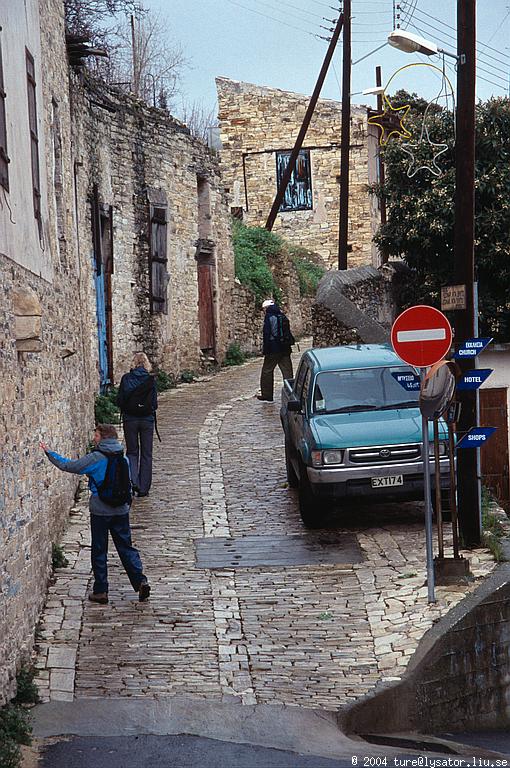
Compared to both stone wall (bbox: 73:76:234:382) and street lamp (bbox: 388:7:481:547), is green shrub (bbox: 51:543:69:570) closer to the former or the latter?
street lamp (bbox: 388:7:481:547)

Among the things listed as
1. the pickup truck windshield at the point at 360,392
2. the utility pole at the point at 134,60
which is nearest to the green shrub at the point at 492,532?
the pickup truck windshield at the point at 360,392

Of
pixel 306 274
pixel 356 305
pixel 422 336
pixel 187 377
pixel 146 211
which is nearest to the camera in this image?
pixel 422 336

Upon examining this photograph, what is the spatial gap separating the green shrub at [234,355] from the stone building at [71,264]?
0.26m

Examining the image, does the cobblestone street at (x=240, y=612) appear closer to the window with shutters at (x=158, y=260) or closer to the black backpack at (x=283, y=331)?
the black backpack at (x=283, y=331)

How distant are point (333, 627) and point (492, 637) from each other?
138 centimetres

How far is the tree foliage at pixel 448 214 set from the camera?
2181cm

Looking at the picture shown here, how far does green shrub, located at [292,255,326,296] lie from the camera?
35.4 metres

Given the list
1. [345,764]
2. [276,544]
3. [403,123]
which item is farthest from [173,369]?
[345,764]

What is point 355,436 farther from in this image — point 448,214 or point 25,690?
point 448,214

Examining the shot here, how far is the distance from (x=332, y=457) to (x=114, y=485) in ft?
9.66

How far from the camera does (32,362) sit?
973 centimetres

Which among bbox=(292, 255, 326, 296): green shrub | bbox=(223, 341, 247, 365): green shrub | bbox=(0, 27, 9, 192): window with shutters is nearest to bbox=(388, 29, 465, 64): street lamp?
bbox=(0, 27, 9, 192): window with shutters

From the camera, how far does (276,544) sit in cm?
1206

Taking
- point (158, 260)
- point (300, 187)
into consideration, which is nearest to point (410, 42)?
point (158, 260)
